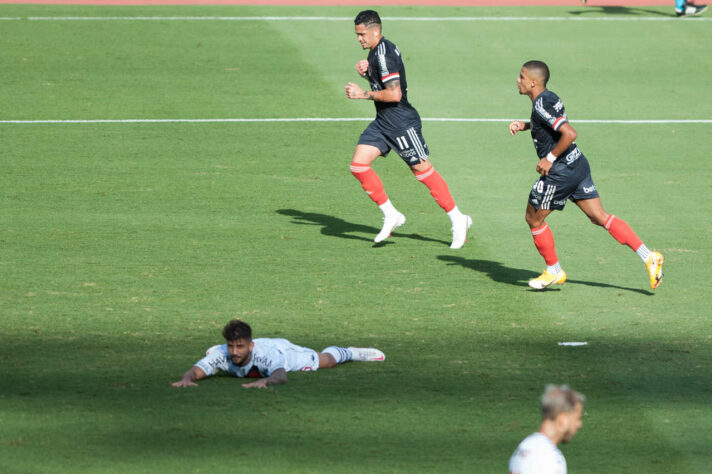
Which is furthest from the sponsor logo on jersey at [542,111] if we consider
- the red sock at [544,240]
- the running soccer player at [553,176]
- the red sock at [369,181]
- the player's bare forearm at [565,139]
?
the red sock at [369,181]

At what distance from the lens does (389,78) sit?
12.0 metres

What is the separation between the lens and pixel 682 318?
10.2 m

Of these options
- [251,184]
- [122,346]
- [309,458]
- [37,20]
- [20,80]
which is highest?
[37,20]

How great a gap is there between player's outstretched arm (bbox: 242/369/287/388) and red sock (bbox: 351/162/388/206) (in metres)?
4.40

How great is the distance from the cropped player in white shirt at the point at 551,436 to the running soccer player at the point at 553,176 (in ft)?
17.8

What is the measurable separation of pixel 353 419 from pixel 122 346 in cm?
235

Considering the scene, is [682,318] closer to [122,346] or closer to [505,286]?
[505,286]

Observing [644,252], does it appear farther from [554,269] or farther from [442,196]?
[442,196]

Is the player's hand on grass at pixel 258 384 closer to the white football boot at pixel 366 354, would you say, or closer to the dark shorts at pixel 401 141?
the white football boot at pixel 366 354

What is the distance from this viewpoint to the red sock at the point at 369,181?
12.4m

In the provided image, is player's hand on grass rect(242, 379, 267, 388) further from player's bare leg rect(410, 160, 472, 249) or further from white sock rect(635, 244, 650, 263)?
player's bare leg rect(410, 160, 472, 249)

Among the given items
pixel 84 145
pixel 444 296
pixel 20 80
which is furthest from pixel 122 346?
pixel 20 80

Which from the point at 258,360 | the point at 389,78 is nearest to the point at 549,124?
the point at 389,78

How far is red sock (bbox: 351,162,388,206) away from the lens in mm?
12430
